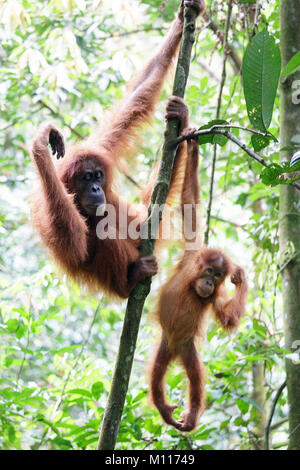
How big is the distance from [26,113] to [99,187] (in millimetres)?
2665

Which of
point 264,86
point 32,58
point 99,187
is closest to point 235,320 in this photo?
point 99,187

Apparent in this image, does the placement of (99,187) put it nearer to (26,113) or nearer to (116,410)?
(116,410)

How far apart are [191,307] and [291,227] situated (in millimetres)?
798

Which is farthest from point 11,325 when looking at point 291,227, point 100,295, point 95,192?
point 291,227

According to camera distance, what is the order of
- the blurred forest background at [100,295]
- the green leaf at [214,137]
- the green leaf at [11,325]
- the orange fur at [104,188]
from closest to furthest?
1. the green leaf at [214,137]
2. the orange fur at [104,188]
3. the blurred forest background at [100,295]
4. the green leaf at [11,325]

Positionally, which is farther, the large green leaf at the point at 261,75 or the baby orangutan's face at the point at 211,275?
the baby orangutan's face at the point at 211,275

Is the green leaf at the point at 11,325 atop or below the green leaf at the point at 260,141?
below

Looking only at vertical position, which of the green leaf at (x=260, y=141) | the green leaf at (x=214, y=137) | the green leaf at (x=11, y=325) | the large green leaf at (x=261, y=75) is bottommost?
the green leaf at (x=11, y=325)

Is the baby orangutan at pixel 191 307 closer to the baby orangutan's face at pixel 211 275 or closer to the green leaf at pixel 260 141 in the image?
the baby orangutan's face at pixel 211 275

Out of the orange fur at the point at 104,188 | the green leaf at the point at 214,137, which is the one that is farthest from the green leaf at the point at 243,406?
the green leaf at the point at 214,137

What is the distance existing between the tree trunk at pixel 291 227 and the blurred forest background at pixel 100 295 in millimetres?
81

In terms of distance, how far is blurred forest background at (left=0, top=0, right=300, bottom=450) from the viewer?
10.2 feet

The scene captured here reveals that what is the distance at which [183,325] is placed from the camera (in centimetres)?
328

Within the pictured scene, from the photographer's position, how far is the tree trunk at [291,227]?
106 inches
